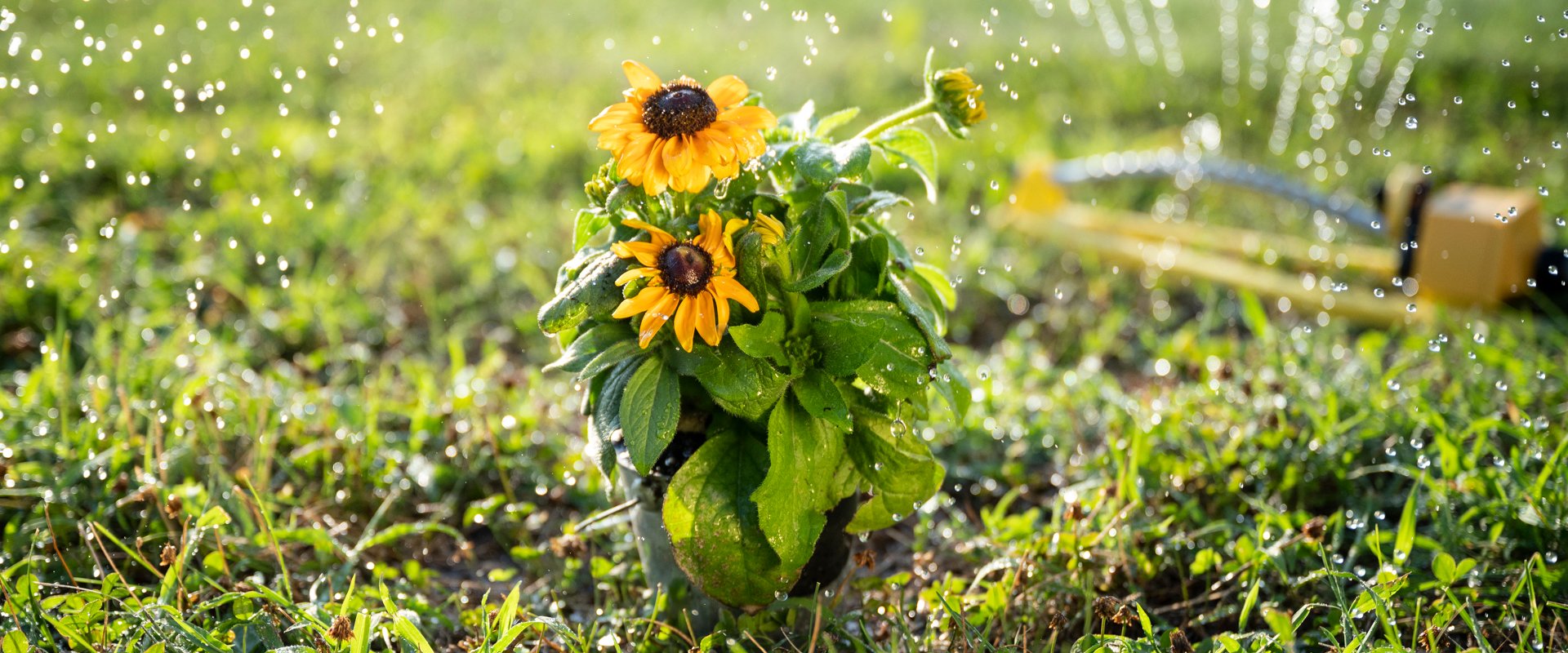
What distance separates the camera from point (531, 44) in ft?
20.9

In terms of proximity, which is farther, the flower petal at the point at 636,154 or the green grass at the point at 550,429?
the green grass at the point at 550,429

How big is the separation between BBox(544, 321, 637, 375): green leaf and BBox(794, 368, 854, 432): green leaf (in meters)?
0.21

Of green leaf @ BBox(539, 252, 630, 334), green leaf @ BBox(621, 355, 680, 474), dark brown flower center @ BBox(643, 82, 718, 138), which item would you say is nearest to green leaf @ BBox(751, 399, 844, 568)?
green leaf @ BBox(621, 355, 680, 474)

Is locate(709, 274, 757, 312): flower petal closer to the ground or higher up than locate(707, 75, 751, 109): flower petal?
closer to the ground

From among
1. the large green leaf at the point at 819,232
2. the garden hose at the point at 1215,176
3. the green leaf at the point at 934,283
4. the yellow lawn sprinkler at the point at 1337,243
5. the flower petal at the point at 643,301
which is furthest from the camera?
the garden hose at the point at 1215,176

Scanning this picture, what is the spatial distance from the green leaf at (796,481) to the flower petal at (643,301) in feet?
0.68

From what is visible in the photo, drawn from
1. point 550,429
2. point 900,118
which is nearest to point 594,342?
point 900,118

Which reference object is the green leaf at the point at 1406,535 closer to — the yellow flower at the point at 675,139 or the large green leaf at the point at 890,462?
the large green leaf at the point at 890,462

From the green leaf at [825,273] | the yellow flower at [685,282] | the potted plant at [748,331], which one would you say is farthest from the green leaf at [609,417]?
the green leaf at [825,273]

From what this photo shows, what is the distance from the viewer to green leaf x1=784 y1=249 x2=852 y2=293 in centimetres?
132

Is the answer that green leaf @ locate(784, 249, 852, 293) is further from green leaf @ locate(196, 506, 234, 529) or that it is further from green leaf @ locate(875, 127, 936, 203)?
green leaf @ locate(196, 506, 234, 529)

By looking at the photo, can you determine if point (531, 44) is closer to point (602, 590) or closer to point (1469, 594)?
point (602, 590)

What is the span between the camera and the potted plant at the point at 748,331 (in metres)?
1.30

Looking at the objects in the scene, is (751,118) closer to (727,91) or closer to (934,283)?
(727,91)
